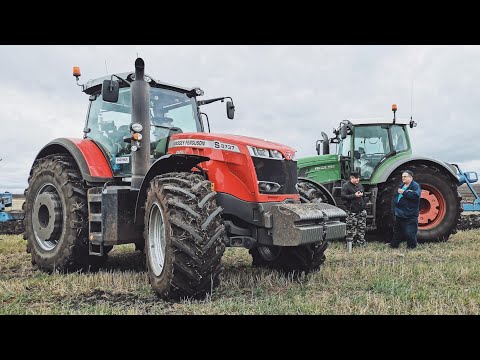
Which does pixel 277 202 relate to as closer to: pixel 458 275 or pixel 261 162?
pixel 261 162

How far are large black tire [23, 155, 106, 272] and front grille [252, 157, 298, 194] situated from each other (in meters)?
2.61

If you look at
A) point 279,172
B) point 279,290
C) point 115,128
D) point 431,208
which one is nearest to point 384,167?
point 431,208

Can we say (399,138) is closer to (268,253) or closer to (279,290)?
(268,253)

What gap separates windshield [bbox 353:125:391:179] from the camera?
34.0 feet

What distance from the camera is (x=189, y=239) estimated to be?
4215 mm

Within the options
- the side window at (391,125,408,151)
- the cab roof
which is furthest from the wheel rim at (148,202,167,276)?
the side window at (391,125,408,151)

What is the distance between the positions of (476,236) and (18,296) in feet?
31.1

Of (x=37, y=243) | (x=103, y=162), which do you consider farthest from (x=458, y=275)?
(x=37, y=243)

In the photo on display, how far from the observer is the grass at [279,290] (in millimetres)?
4121

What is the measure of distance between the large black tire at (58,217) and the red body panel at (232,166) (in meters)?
2.03

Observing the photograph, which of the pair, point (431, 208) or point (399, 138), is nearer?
point (431, 208)

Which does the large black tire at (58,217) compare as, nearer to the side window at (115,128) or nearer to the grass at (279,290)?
the grass at (279,290)

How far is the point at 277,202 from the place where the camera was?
505 cm

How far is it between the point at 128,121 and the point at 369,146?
6.17 m
